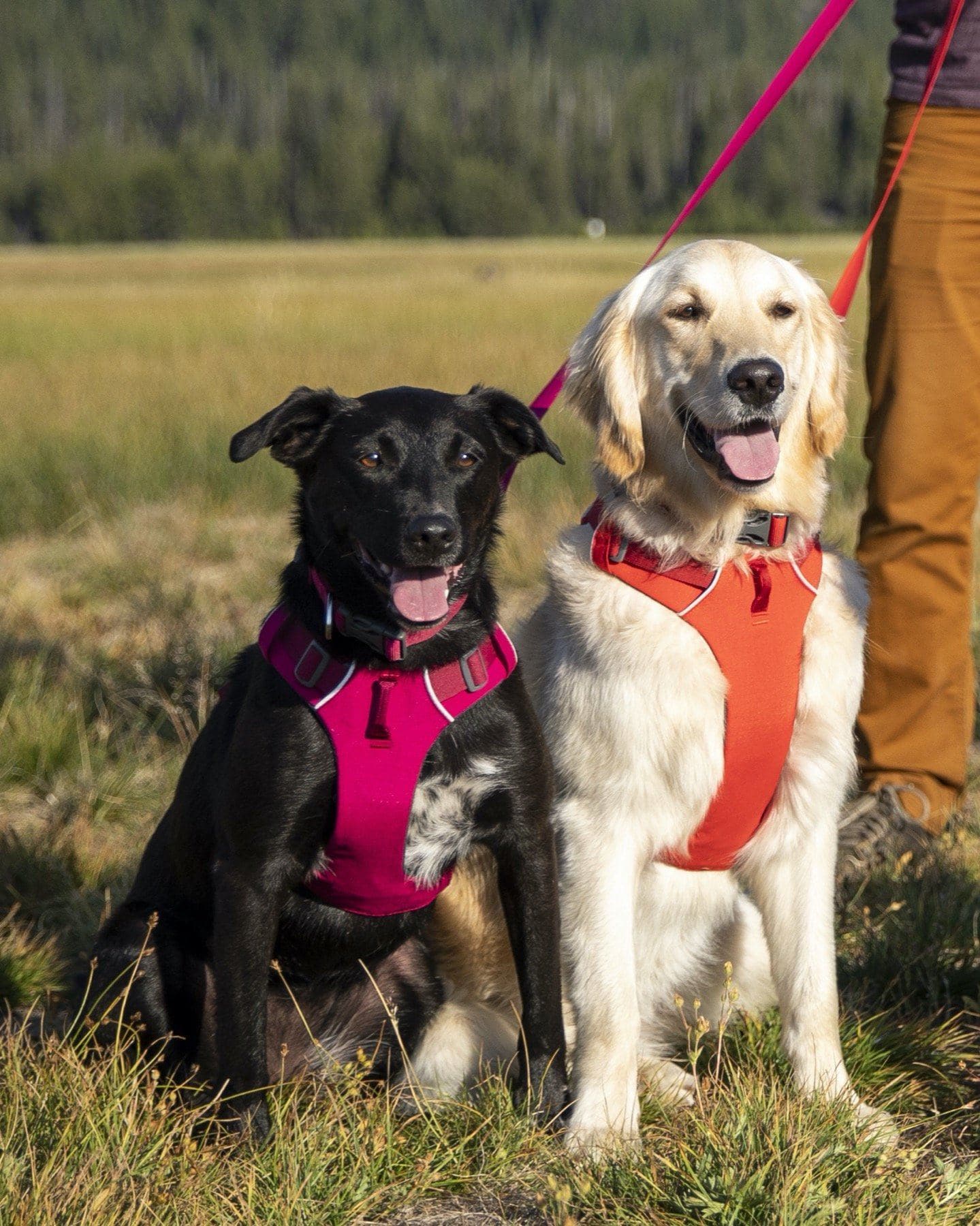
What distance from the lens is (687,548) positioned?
8.74 feet

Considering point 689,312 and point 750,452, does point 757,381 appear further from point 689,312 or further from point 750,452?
point 689,312

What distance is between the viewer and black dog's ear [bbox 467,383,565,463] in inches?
103

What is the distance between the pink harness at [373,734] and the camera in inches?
91.0

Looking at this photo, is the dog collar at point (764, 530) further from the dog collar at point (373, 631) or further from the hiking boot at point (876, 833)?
the hiking boot at point (876, 833)

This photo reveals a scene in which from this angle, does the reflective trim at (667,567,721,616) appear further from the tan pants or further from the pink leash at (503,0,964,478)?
the tan pants

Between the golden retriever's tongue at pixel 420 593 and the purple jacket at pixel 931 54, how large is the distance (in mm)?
1976

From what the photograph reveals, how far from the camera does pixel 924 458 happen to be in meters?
3.55

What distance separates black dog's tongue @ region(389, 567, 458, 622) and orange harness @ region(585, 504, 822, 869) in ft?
1.37

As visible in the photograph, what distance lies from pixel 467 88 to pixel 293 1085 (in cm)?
10887

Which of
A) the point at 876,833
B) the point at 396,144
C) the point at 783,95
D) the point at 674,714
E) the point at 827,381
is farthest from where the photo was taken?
the point at 396,144

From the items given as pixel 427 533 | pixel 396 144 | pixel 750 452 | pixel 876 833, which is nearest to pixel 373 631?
pixel 427 533

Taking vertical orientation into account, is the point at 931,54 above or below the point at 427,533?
above

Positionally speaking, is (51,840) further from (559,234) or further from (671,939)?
(559,234)

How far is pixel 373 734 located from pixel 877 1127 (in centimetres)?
114
